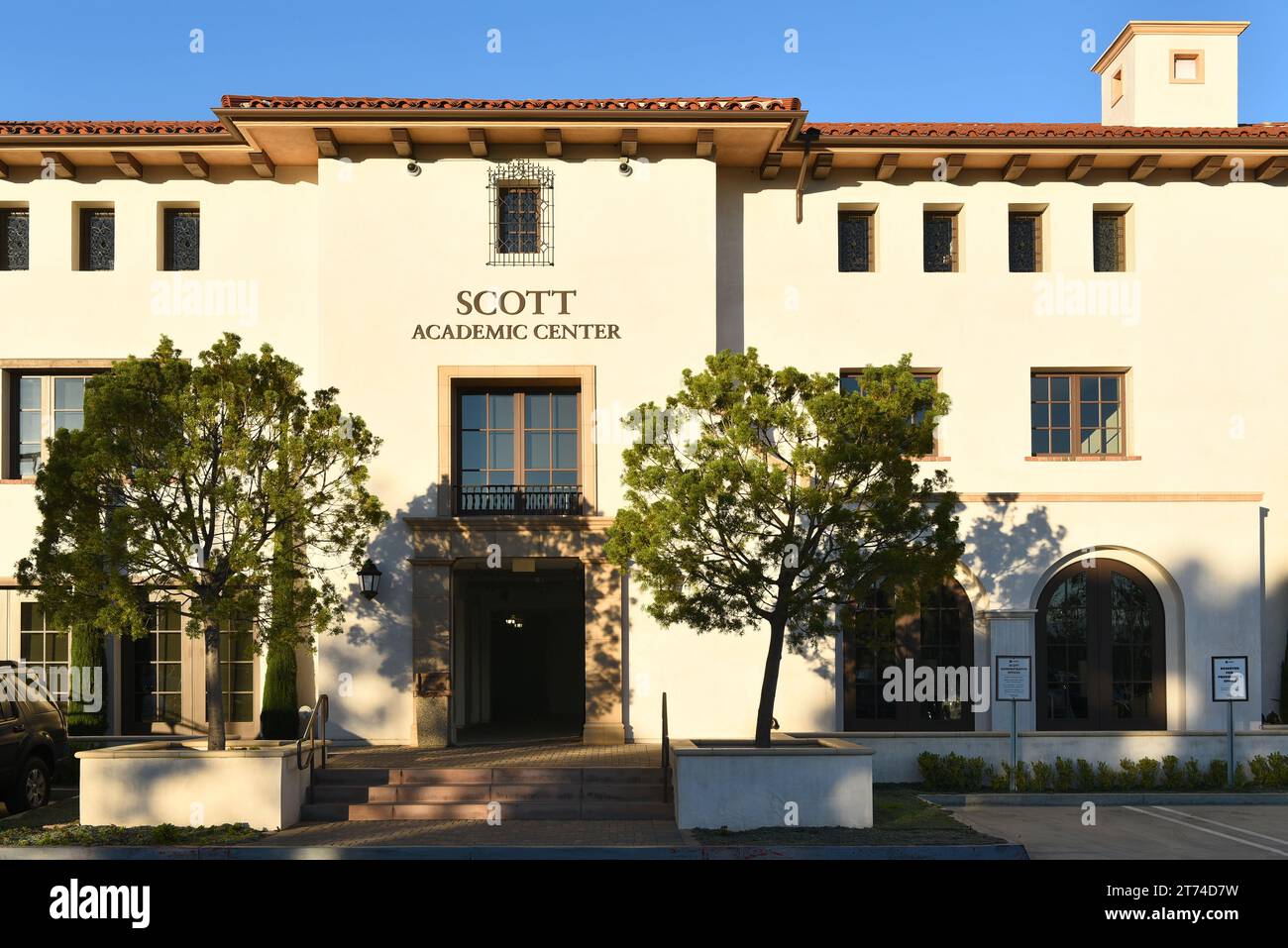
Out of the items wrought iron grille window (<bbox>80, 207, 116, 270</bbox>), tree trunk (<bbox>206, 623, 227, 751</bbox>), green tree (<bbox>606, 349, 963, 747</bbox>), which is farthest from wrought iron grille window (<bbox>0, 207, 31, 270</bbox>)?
green tree (<bbox>606, 349, 963, 747</bbox>)

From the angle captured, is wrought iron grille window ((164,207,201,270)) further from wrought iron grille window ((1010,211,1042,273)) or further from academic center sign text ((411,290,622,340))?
wrought iron grille window ((1010,211,1042,273))

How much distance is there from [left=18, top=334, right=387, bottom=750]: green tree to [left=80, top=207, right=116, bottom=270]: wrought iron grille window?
251 inches

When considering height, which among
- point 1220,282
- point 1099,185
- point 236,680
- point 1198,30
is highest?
point 1198,30

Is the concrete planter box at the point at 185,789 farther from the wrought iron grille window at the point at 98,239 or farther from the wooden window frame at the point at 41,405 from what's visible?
Result: the wrought iron grille window at the point at 98,239

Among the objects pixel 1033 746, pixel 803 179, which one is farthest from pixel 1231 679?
pixel 803 179

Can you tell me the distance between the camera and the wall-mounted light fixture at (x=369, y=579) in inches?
734

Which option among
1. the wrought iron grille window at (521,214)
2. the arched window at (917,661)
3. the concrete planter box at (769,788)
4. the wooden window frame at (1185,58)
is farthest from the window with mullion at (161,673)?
the wooden window frame at (1185,58)

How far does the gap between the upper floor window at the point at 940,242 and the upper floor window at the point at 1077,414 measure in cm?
244

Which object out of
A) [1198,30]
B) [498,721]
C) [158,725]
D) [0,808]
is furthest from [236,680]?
[1198,30]

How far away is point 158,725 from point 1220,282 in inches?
759

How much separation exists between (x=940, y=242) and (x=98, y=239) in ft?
47.3

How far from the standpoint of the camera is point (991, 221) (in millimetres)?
20406

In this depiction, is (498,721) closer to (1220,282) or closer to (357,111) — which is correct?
(357,111)

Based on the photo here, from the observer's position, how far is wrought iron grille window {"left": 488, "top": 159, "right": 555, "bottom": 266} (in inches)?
768
